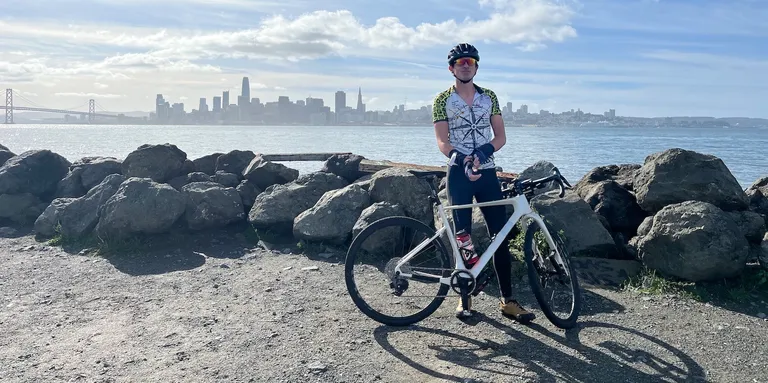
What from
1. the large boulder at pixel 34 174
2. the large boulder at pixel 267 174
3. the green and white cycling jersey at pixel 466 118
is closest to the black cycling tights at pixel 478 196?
the green and white cycling jersey at pixel 466 118

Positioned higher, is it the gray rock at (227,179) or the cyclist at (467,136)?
the cyclist at (467,136)

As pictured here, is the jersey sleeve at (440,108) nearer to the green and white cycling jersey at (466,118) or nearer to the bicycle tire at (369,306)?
the green and white cycling jersey at (466,118)

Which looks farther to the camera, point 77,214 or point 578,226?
point 77,214

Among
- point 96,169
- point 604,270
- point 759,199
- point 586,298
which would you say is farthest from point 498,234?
point 96,169

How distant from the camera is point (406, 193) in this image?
27.5 feet

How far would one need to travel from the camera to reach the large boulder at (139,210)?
331 inches

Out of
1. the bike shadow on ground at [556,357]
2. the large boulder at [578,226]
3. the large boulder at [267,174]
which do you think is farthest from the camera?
the large boulder at [267,174]

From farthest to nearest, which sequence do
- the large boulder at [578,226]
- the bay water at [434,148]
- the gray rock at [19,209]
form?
Answer: the bay water at [434,148], the gray rock at [19,209], the large boulder at [578,226]

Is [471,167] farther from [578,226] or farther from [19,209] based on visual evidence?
[19,209]

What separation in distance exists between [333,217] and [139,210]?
2.79m

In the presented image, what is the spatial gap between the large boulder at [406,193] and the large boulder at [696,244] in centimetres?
291

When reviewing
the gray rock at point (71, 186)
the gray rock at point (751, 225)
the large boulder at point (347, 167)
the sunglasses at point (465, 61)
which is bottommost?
the gray rock at point (71, 186)

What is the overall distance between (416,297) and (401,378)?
1.58m

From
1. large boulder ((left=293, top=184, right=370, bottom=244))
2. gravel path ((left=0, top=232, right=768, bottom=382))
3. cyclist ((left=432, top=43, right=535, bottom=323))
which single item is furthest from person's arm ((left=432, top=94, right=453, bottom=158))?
large boulder ((left=293, top=184, right=370, bottom=244))
